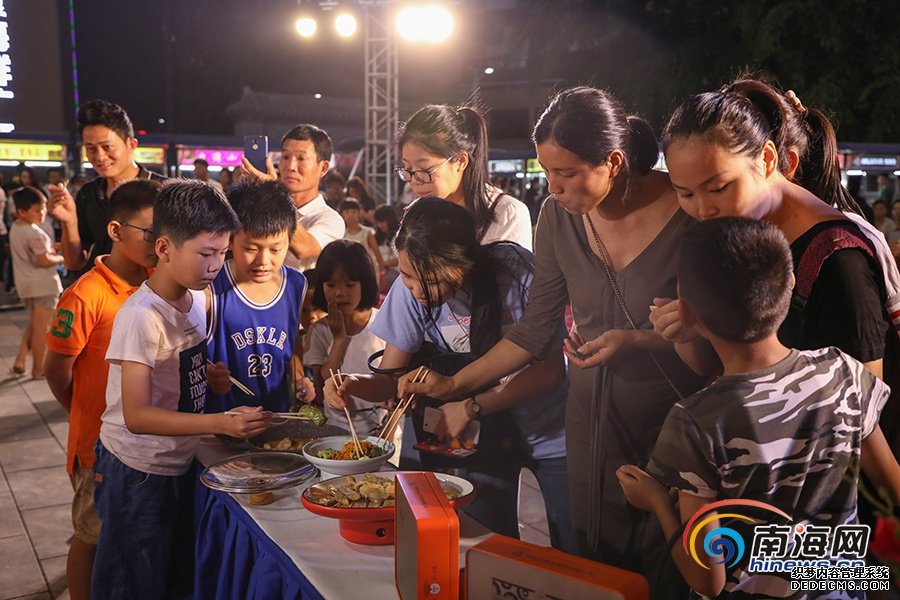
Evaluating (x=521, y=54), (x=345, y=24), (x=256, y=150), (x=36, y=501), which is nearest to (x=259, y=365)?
(x=256, y=150)

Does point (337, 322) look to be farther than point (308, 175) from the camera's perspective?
No

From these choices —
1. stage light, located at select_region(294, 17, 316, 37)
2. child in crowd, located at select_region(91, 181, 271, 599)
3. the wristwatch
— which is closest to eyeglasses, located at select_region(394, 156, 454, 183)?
child in crowd, located at select_region(91, 181, 271, 599)

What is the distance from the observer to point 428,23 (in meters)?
6.92

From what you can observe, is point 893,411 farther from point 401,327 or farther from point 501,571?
point 401,327

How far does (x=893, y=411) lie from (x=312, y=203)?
222 cm

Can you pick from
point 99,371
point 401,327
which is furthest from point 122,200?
point 401,327

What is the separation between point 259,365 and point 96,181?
1464 mm

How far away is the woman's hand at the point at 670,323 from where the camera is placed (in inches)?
49.6

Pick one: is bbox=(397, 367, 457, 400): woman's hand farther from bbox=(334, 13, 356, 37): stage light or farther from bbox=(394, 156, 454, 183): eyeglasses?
bbox=(334, 13, 356, 37): stage light

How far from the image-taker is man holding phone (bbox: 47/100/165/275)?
2809mm

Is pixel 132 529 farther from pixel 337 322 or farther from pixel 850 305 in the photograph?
pixel 850 305

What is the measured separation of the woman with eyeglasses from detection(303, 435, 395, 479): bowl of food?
1.99 feet

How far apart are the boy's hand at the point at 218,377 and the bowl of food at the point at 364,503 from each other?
0.58 metres

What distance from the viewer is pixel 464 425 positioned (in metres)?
1.92
